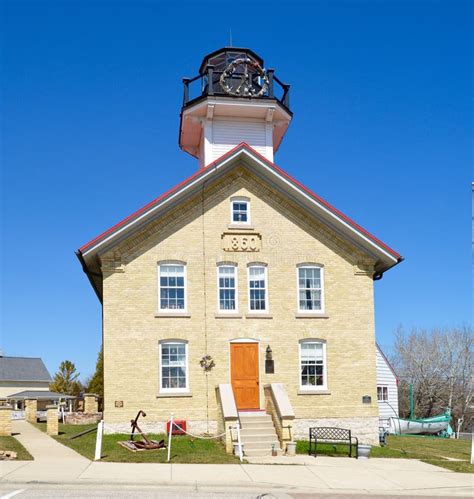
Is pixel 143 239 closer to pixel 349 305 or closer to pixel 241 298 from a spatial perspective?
pixel 241 298

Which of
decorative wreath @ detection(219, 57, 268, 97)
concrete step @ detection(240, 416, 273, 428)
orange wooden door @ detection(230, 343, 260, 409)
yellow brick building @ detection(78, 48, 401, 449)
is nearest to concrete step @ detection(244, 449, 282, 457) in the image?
concrete step @ detection(240, 416, 273, 428)

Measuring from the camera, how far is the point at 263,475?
52.1 ft

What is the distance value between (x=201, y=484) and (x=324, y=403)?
33.8 feet

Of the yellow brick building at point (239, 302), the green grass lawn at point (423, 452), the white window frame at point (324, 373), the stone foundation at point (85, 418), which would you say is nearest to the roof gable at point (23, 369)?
the stone foundation at point (85, 418)

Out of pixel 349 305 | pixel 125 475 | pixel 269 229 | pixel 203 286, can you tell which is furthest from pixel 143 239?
pixel 125 475

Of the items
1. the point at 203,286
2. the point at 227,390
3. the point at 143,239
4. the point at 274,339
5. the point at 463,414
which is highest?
the point at 143,239

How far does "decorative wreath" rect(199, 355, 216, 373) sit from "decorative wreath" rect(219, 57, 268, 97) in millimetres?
11064

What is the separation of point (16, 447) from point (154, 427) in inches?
185

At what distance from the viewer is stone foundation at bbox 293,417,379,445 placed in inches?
924

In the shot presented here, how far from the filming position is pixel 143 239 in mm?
23641

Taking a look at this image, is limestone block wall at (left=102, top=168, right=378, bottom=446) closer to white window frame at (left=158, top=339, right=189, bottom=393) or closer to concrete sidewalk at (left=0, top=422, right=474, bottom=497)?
white window frame at (left=158, top=339, right=189, bottom=393)

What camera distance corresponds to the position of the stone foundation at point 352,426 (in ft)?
77.0

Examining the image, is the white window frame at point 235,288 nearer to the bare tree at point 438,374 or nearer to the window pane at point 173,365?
the window pane at point 173,365

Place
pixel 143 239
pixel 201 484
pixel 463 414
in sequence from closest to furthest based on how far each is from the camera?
pixel 201 484
pixel 143 239
pixel 463 414
